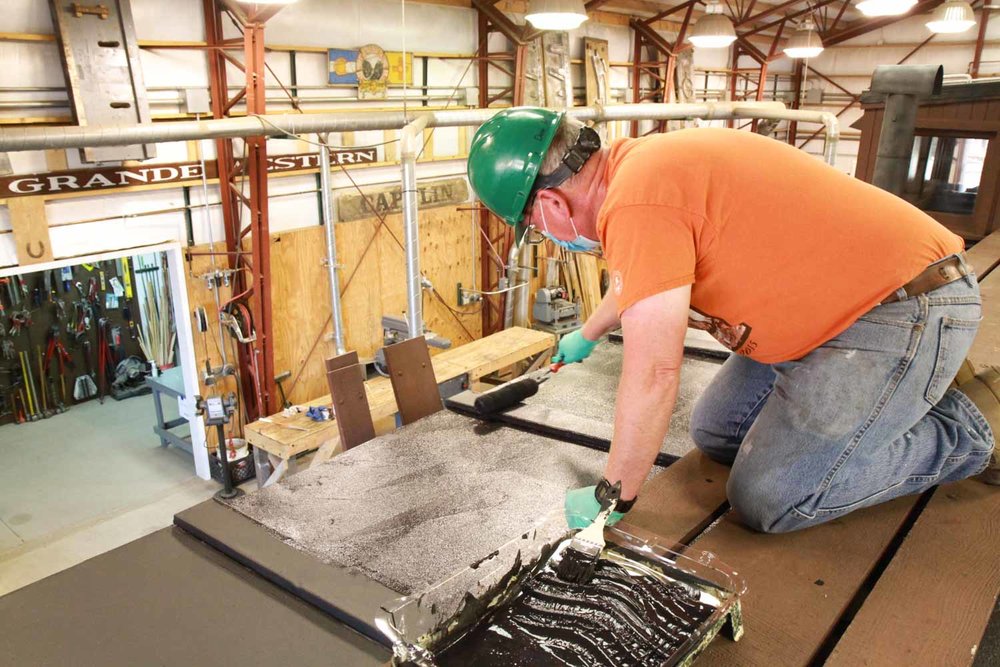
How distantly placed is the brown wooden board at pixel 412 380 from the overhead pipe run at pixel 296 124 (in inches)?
103

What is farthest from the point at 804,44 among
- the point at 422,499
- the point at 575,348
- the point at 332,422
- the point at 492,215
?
the point at 422,499

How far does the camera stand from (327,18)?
7.82m

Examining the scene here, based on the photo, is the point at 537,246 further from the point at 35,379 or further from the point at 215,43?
the point at 35,379

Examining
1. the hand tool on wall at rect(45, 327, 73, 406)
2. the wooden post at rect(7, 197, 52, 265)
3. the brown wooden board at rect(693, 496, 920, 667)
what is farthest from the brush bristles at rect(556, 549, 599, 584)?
the hand tool on wall at rect(45, 327, 73, 406)

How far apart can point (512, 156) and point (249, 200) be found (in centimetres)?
607

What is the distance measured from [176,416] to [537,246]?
220 inches

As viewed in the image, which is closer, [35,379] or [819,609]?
[819,609]

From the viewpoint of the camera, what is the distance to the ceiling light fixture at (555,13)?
632cm

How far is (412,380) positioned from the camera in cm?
333

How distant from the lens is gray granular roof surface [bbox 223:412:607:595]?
2186 mm

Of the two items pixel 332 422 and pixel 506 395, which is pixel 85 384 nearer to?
pixel 332 422

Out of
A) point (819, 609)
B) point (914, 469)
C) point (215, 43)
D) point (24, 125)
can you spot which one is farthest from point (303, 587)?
point (215, 43)

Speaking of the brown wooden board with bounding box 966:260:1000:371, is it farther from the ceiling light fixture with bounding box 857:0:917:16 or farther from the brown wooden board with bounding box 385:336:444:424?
the ceiling light fixture with bounding box 857:0:917:16

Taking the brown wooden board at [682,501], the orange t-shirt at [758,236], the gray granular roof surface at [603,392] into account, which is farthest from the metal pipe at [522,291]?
the orange t-shirt at [758,236]
